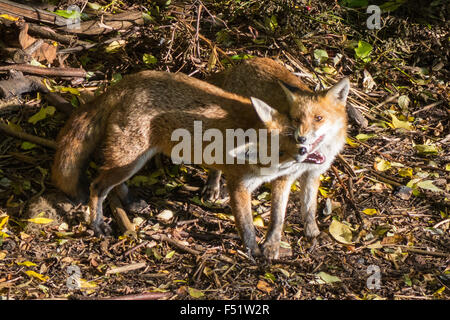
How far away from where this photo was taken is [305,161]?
5879 millimetres

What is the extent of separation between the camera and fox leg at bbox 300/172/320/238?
20.8 feet

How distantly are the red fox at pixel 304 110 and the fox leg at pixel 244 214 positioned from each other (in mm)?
714

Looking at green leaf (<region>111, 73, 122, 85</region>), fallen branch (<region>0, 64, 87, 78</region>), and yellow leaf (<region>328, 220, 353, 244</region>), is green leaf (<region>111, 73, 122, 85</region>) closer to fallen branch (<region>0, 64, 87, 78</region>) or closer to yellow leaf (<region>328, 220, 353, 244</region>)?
fallen branch (<region>0, 64, 87, 78</region>)

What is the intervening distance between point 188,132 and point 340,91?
1711 mm

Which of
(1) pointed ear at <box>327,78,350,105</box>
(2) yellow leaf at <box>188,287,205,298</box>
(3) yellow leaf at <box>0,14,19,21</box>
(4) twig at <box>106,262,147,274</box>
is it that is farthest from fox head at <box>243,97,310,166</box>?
(3) yellow leaf at <box>0,14,19,21</box>

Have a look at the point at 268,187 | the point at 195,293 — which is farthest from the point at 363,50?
the point at 195,293

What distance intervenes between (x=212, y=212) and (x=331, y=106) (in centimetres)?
203

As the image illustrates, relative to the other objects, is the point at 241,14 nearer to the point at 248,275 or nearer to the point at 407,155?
the point at 407,155

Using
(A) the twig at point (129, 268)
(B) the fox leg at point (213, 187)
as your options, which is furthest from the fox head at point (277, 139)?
(A) the twig at point (129, 268)

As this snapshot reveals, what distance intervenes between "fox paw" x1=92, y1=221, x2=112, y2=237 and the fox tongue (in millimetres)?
2373

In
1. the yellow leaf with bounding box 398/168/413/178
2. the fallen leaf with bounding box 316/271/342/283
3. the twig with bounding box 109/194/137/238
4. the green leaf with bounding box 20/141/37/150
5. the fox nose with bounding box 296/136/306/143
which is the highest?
the fox nose with bounding box 296/136/306/143

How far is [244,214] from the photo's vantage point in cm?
589

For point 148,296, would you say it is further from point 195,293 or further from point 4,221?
point 4,221

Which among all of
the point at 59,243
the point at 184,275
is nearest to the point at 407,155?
the point at 184,275
